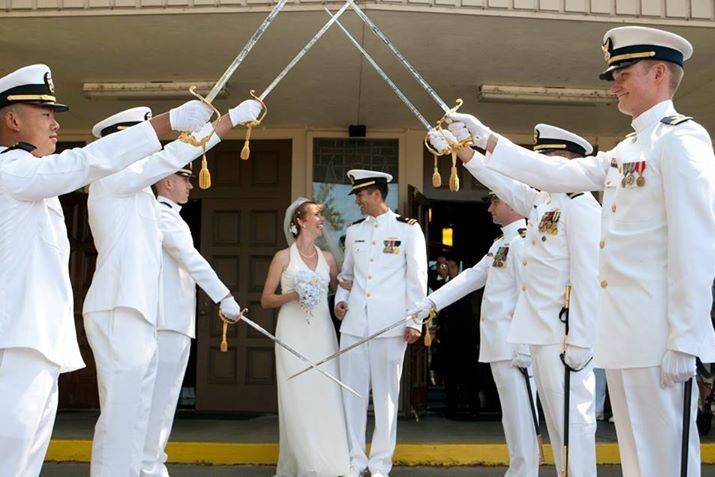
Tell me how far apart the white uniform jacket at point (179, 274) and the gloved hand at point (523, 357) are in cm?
184

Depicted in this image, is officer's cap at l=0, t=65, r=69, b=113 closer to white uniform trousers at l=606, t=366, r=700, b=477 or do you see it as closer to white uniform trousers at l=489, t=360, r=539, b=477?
white uniform trousers at l=606, t=366, r=700, b=477

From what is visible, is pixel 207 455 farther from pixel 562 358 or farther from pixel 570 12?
pixel 570 12

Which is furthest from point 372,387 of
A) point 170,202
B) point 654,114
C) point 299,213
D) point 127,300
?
point 654,114

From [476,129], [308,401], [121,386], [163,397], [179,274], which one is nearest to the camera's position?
[476,129]

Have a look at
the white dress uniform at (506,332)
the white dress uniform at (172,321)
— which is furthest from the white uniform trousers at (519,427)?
the white dress uniform at (172,321)

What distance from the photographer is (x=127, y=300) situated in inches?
176

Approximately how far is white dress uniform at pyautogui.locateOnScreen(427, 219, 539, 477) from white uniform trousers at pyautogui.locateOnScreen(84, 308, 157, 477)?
2.22 m

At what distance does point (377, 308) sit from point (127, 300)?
243 cm

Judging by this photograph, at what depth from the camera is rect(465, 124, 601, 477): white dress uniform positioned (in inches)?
A: 185

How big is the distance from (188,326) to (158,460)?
2.61 feet

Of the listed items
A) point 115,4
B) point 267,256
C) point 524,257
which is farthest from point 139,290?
point 267,256

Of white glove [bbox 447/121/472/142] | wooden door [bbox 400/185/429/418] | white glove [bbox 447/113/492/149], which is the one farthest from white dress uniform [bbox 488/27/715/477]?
wooden door [bbox 400/185/429/418]

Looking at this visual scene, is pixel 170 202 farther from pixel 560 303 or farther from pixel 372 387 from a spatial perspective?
pixel 560 303

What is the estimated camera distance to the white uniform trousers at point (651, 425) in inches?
125
